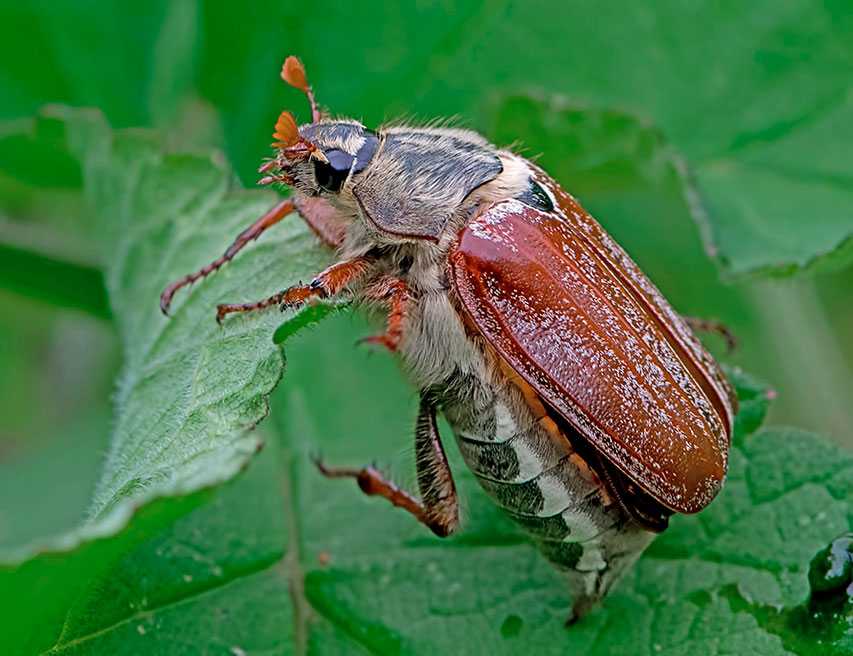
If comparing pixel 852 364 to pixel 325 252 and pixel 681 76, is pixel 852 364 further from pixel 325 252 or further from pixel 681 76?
pixel 325 252

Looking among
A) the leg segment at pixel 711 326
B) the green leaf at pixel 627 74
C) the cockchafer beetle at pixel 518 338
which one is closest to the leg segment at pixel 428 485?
the cockchafer beetle at pixel 518 338

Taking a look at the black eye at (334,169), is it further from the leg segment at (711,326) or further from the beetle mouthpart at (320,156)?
the leg segment at (711,326)

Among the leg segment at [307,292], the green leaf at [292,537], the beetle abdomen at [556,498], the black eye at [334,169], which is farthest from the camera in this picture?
→ the black eye at [334,169]

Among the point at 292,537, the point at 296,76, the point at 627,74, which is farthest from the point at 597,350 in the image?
the point at 627,74

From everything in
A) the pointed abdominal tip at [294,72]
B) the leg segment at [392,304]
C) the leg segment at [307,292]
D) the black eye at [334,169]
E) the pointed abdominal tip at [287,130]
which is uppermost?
the pointed abdominal tip at [294,72]

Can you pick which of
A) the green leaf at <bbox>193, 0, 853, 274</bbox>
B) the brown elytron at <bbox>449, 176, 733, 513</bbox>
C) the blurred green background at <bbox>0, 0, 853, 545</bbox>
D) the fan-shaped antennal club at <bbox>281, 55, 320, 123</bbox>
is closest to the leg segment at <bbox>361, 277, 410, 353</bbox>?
the brown elytron at <bbox>449, 176, 733, 513</bbox>

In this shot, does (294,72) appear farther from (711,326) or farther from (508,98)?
(711,326)

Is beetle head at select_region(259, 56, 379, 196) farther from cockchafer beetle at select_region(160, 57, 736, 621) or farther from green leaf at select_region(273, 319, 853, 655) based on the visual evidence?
green leaf at select_region(273, 319, 853, 655)
